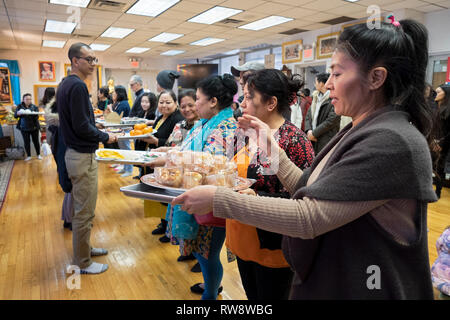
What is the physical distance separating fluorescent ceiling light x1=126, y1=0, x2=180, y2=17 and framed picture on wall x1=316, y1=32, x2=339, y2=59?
3747 millimetres

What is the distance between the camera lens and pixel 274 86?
4.77 feet

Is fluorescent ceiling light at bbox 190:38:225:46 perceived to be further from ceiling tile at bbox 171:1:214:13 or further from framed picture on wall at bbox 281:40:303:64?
→ ceiling tile at bbox 171:1:214:13

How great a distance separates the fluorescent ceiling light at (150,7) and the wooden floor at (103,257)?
12.3 feet

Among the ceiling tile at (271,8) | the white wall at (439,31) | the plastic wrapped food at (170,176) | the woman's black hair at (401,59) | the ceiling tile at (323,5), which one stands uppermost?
the ceiling tile at (271,8)

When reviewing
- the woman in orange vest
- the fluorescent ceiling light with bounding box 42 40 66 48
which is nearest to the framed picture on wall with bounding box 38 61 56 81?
the fluorescent ceiling light with bounding box 42 40 66 48

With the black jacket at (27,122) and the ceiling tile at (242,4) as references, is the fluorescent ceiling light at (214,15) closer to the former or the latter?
the ceiling tile at (242,4)

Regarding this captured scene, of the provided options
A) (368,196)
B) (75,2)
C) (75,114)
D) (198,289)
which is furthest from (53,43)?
(368,196)

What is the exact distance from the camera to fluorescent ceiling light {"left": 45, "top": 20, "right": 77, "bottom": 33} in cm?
707

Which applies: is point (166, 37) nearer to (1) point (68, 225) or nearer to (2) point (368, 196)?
(1) point (68, 225)

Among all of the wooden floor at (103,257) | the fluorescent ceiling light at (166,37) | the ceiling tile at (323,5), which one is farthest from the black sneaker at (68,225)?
the fluorescent ceiling light at (166,37)

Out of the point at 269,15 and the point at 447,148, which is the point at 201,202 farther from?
the point at 269,15

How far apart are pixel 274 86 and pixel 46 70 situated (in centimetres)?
1273

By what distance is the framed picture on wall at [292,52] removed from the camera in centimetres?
823
